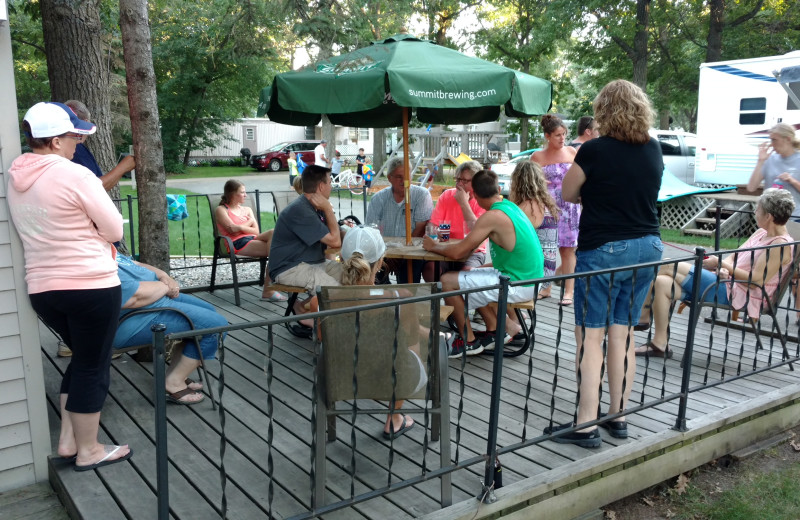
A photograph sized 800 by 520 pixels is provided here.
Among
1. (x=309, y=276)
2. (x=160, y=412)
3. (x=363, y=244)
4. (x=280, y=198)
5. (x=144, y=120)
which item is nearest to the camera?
(x=160, y=412)

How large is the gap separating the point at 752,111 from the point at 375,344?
1256cm

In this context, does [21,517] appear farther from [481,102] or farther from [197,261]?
[197,261]

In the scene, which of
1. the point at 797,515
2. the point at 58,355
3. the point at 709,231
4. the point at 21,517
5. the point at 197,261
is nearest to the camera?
the point at 21,517

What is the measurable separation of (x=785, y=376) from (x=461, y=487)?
9.43ft

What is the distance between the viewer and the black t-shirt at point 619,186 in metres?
3.16

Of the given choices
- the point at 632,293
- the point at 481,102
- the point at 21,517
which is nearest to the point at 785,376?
the point at 632,293

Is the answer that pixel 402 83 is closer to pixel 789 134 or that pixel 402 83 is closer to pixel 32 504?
pixel 32 504

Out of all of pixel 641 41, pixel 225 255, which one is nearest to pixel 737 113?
pixel 641 41

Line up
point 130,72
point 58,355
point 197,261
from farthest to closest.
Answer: point 197,261
point 58,355
point 130,72

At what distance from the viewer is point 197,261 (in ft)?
29.4

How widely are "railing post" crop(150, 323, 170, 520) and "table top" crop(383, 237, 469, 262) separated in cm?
278

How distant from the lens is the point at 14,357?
9.49ft

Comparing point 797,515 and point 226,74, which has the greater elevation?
point 226,74

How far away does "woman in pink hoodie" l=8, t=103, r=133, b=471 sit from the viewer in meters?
2.63
